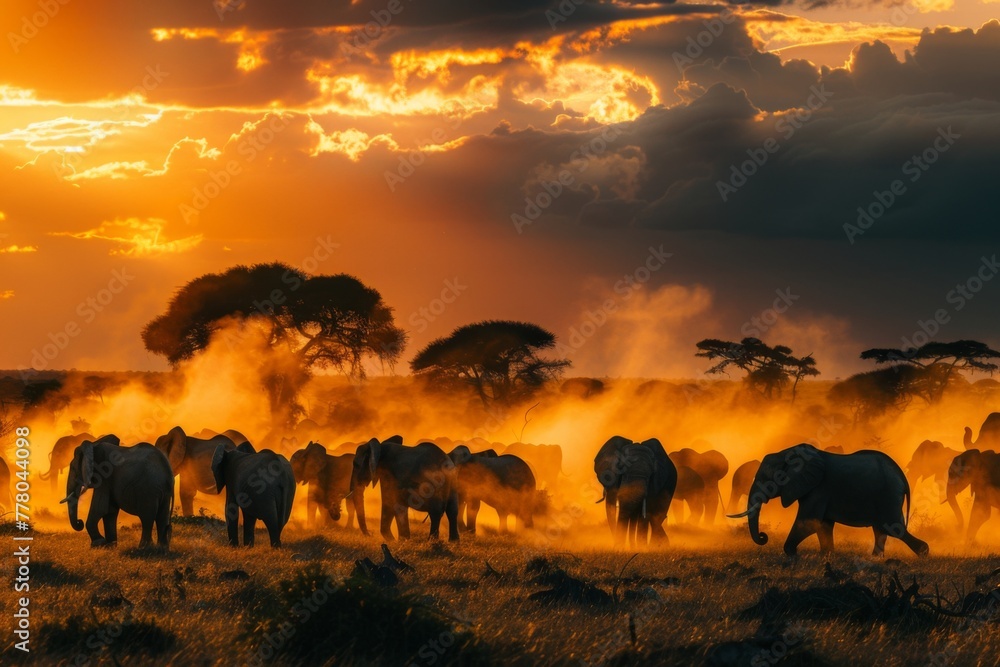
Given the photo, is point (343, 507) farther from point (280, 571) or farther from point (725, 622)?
point (725, 622)

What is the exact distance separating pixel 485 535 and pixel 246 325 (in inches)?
1389

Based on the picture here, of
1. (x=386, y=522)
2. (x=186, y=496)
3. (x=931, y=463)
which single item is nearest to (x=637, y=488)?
(x=386, y=522)

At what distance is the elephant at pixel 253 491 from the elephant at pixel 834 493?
27.3 feet

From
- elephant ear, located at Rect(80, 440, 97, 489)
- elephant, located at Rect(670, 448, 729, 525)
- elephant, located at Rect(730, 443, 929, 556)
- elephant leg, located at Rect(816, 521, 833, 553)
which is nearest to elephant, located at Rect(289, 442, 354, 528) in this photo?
elephant ear, located at Rect(80, 440, 97, 489)

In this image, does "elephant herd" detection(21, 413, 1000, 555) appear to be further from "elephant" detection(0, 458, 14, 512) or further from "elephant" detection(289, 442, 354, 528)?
"elephant" detection(0, 458, 14, 512)

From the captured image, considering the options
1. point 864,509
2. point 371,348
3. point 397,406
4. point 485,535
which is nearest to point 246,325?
point 371,348

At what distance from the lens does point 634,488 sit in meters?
24.8

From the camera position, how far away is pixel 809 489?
75.0ft

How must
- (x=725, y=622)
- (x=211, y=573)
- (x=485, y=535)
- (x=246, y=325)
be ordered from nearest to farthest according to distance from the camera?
1. (x=725, y=622)
2. (x=211, y=573)
3. (x=485, y=535)
4. (x=246, y=325)

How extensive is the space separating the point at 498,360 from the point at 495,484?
3518cm

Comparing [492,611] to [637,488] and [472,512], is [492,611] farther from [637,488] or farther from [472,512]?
[472,512]

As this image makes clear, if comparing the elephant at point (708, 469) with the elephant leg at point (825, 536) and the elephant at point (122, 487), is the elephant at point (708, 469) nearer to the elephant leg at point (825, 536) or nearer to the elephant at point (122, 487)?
the elephant leg at point (825, 536)

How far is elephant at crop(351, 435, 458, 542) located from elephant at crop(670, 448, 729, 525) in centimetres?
970

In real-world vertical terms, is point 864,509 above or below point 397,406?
below
